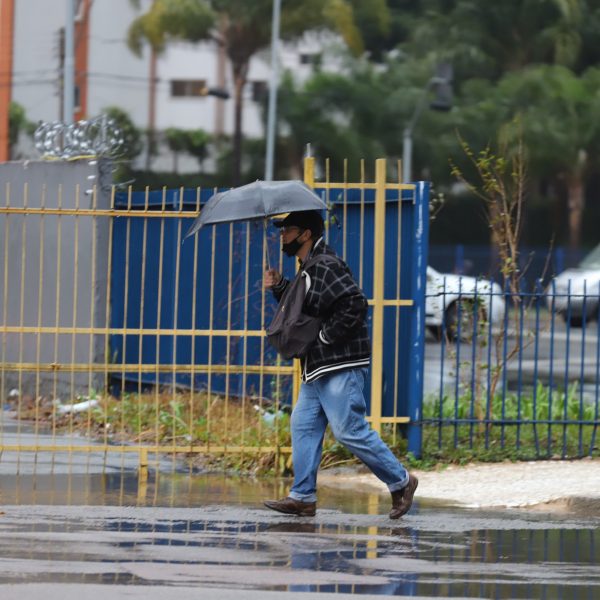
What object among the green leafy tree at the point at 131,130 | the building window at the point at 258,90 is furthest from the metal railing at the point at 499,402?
the building window at the point at 258,90

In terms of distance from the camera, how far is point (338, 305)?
8.07m

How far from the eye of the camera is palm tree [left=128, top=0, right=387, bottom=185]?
4456cm

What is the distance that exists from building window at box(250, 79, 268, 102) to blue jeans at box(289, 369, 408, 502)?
37.4 meters

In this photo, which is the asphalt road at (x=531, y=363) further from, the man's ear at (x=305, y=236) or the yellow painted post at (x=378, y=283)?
the man's ear at (x=305, y=236)

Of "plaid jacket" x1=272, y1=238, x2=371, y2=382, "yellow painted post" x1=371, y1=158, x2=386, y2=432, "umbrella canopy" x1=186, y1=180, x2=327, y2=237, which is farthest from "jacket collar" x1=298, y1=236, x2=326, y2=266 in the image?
"yellow painted post" x1=371, y1=158, x2=386, y2=432

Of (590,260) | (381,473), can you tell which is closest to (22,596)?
(381,473)

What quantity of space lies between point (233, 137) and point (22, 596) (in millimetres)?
39761

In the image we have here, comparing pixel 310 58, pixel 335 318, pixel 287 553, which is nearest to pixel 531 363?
pixel 335 318

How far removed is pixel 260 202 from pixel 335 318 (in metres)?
0.81

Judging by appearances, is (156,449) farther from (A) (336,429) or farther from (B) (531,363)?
(B) (531,363)

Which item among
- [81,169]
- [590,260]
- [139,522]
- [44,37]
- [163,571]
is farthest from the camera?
[44,37]

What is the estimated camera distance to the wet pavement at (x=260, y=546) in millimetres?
6480

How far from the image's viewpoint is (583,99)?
4538cm

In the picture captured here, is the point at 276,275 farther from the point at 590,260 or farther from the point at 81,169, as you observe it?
the point at 590,260
